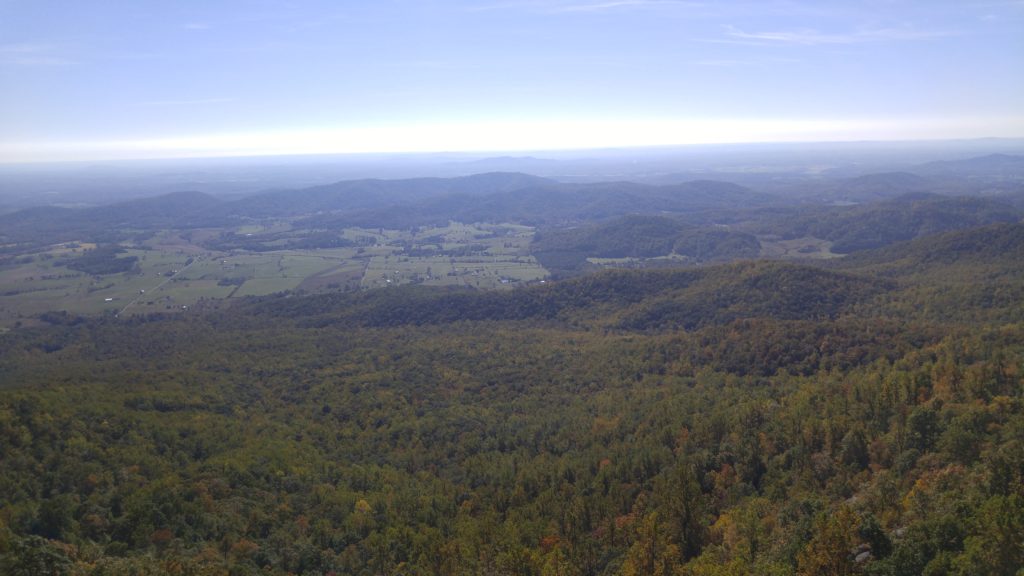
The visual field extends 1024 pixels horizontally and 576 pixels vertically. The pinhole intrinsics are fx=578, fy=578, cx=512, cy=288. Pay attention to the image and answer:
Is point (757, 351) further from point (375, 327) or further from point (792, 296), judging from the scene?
point (375, 327)

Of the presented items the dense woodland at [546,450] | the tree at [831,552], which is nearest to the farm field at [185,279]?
the dense woodland at [546,450]

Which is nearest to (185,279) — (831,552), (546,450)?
(546,450)

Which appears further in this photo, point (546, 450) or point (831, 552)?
point (546, 450)

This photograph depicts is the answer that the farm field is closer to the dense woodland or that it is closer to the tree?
the dense woodland

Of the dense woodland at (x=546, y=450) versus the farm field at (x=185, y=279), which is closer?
the dense woodland at (x=546, y=450)

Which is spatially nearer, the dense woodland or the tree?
the tree

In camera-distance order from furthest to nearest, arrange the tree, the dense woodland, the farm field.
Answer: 1. the farm field
2. the dense woodland
3. the tree

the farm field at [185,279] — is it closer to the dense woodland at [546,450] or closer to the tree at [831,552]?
the dense woodland at [546,450]

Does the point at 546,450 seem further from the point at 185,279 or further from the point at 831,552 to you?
the point at 185,279

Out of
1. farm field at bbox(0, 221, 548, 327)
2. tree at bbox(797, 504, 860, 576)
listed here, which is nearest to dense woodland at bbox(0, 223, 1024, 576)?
tree at bbox(797, 504, 860, 576)

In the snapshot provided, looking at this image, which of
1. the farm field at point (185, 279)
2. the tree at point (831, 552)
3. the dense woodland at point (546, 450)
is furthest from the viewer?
the farm field at point (185, 279)
